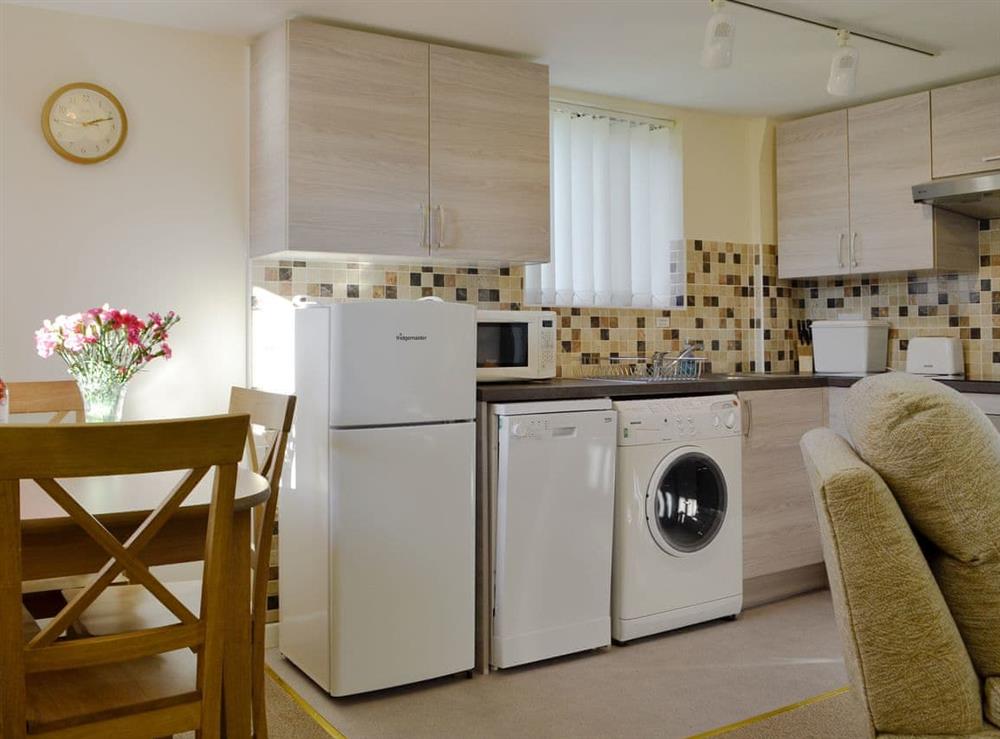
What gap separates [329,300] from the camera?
3590 mm

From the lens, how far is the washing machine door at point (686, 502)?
3.44m

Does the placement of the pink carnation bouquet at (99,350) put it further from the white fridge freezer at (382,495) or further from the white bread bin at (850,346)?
the white bread bin at (850,346)

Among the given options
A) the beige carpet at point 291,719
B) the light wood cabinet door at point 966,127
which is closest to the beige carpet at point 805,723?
the beige carpet at point 291,719

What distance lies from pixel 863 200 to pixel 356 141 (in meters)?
2.46

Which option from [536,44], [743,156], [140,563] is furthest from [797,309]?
[140,563]

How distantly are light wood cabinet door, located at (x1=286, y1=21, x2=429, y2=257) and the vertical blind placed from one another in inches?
35.0

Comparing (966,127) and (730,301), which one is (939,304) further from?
(730,301)

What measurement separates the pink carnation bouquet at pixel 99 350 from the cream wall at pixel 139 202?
2.67 ft

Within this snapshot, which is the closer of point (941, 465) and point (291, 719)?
point (941, 465)

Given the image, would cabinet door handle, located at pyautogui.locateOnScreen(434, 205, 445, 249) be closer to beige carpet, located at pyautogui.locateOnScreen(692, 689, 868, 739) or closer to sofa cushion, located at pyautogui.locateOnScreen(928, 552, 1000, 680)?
beige carpet, located at pyautogui.locateOnScreen(692, 689, 868, 739)

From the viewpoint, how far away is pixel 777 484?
391 centimetres

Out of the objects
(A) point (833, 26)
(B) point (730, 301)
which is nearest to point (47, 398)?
(A) point (833, 26)

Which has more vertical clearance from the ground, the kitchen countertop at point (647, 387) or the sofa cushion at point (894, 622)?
the kitchen countertop at point (647, 387)

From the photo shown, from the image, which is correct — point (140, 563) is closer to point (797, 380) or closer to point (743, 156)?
point (797, 380)
